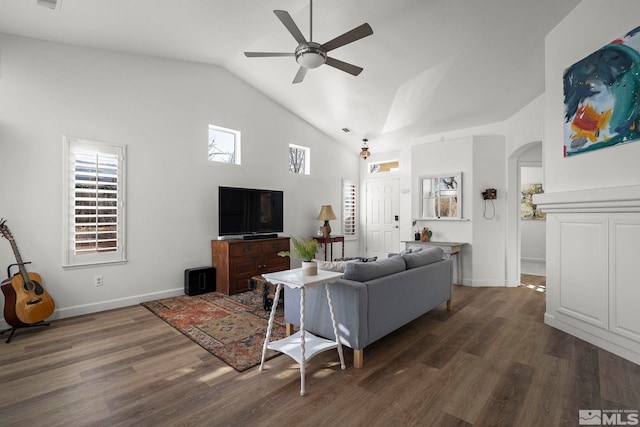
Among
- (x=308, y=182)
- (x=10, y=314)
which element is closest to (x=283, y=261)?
(x=308, y=182)

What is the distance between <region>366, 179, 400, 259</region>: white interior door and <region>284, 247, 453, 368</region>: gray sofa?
3526mm

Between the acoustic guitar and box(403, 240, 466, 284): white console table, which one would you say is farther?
box(403, 240, 466, 284): white console table

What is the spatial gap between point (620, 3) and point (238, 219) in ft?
16.2

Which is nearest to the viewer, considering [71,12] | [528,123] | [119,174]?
[71,12]

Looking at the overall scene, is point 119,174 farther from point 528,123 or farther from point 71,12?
point 528,123

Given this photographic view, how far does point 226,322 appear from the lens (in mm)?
3434

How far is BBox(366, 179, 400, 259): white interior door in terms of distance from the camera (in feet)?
22.6

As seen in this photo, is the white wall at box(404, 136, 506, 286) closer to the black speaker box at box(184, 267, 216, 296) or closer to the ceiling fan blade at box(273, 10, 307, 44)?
the ceiling fan blade at box(273, 10, 307, 44)

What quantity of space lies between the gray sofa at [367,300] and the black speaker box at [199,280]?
2.11 metres

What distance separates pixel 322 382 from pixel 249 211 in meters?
3.40

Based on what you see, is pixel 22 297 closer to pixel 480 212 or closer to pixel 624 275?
pixel 624 275

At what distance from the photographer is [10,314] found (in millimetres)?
3023

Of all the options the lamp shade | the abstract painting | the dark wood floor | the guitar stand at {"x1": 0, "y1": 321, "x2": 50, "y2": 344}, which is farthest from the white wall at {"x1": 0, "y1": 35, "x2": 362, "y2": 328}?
the abstract painting

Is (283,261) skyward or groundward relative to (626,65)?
groundward
